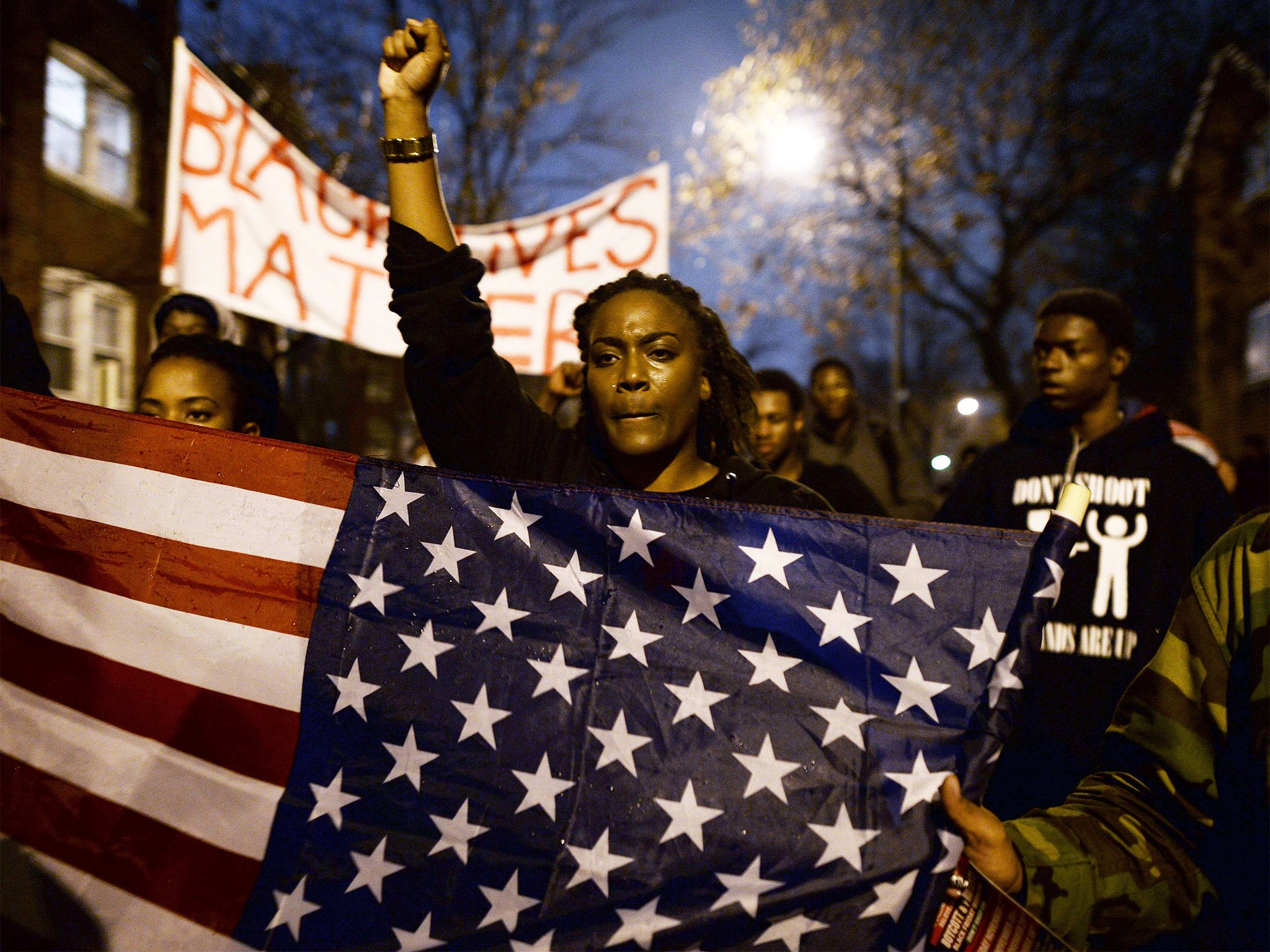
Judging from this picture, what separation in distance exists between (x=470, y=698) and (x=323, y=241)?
Result: 11.8 feet

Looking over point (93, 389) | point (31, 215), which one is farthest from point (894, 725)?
point (93, 389)

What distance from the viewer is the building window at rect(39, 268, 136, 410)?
10.7 metres

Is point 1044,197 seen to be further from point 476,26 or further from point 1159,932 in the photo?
point 1159,932

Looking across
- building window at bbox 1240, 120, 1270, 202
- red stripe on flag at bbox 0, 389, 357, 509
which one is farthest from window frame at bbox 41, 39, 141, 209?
building window at bbox 1240, 120, 1270, 202

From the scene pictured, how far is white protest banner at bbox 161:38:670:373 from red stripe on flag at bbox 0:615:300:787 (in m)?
2.69

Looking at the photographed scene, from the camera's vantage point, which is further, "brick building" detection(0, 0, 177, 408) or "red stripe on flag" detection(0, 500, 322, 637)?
"brick building" detection(0, 0, 177, 408)

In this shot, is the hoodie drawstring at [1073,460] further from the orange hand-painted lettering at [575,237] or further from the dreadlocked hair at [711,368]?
the orange hand-painted lettering at [575,237]

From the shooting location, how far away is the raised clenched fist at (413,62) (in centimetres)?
221

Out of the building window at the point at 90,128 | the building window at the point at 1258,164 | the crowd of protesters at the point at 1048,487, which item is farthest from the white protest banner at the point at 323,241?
the building window at the point at 1258,164

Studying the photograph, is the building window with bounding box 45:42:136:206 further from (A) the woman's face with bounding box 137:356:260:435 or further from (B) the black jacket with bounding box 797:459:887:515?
(B) the black jacket with bounding box 797:459:887:515

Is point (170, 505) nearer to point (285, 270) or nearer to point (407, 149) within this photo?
point (407, 149)

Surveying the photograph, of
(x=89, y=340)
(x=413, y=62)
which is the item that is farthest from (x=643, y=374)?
(x=89, y=340)

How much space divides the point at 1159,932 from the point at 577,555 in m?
1.25

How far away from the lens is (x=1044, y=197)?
17688 millimetres
